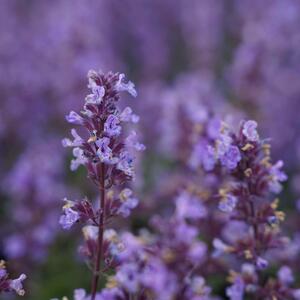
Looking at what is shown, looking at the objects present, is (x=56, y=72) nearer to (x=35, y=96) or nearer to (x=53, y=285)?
(x=35, y=96)

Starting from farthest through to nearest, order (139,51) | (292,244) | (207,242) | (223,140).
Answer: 1. (139,51)
2. (207,242)
3. (292,244)
4. (223,140)

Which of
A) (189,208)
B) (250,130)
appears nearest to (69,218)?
(250,130)

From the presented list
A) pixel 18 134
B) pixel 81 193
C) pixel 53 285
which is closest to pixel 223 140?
pixel 53 285

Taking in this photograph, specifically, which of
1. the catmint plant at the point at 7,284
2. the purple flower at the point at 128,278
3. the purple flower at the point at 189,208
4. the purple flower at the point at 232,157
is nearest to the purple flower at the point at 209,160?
the purple flower at the point at 232,157

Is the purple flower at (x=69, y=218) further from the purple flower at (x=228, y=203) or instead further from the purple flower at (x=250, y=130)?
the purple flower at (x=250, y=130)

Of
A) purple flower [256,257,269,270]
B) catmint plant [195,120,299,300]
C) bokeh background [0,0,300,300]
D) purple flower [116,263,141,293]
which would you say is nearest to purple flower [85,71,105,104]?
catmint plant [195,120,299,300]
